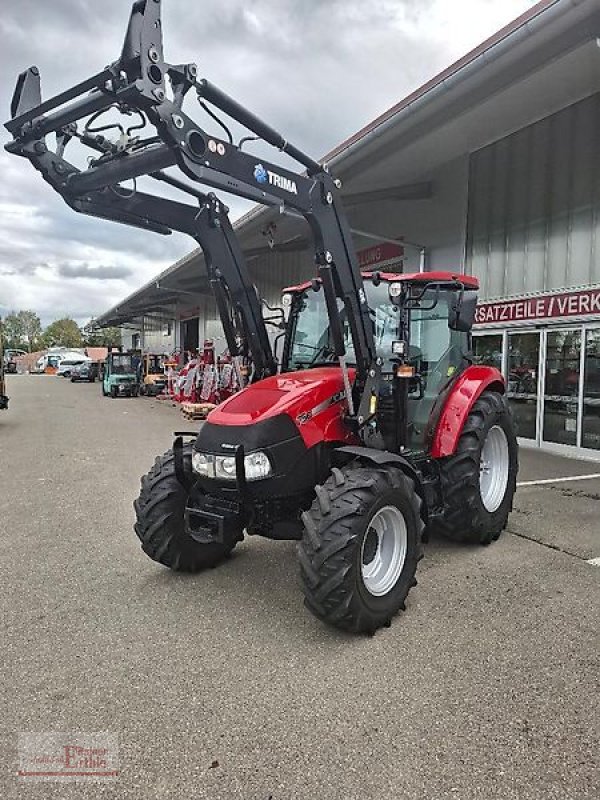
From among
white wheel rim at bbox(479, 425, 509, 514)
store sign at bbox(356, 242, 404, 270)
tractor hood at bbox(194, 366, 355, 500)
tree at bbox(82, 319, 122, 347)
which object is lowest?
white wheel rim at bbox(479, 425, 509, 514)

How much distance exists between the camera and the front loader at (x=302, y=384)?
333 cm

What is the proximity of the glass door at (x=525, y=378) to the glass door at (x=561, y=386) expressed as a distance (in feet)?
0.74

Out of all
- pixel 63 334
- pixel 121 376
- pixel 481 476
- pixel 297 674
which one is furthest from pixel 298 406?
pixel 63 334

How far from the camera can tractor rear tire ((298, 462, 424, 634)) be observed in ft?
10.8

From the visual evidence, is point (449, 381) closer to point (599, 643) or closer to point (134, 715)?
point (599, 643)

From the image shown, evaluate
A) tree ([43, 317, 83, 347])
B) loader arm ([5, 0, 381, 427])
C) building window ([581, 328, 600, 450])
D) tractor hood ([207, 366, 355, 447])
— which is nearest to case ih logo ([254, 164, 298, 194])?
loader arm ([5, 0, 381, 427])

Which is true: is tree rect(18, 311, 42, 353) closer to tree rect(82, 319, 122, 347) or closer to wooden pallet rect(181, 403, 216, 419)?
tree rect(82, 319, 122, 347)

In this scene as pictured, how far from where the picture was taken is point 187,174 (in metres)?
3.34

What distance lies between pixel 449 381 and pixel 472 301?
72cm

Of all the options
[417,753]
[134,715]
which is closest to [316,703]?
[417,753]

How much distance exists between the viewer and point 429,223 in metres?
13.0

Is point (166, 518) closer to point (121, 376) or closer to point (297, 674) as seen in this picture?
point (297, 674)

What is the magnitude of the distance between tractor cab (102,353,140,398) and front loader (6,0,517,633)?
74.7ft

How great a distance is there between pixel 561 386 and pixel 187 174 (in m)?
8.52
